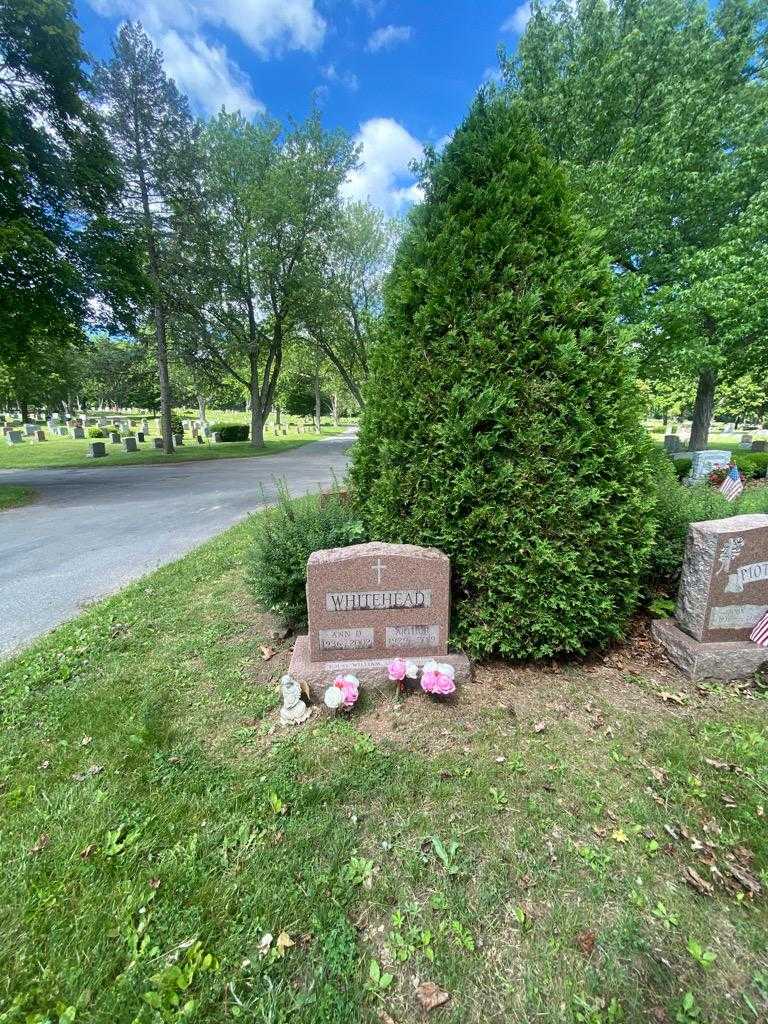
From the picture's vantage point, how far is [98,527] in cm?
759

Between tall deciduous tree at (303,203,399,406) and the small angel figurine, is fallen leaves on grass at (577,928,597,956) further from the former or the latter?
tall deciduous tree at (303,203,399,406)

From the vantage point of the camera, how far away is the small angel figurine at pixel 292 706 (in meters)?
2.71

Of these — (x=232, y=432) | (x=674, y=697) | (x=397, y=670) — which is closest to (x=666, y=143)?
(x=674, y=697)

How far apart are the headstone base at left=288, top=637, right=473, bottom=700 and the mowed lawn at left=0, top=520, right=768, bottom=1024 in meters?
0.14

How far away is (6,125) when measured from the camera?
31.6 ft

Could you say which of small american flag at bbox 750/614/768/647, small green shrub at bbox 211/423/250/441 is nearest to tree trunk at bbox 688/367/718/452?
small american flag at bbox 750/614/768/647

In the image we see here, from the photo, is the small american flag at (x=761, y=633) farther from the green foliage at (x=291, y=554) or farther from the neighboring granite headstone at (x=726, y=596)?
the green foliage at (x=291, y=554)

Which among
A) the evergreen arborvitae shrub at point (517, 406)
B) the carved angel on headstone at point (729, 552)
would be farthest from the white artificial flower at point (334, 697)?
the carved angel on headstone at point (729, 552)

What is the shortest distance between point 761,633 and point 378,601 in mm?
2770

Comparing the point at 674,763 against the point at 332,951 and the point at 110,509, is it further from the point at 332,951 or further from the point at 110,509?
the point at 110,509

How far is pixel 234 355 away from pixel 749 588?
2456 centimetres

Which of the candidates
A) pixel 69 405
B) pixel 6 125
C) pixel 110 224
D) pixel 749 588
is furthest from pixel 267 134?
pixel 69 405

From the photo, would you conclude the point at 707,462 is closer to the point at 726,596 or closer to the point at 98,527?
the point at 726,596

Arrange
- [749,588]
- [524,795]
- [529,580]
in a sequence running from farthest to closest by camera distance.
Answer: [749,588], [529,580], [524,795]
